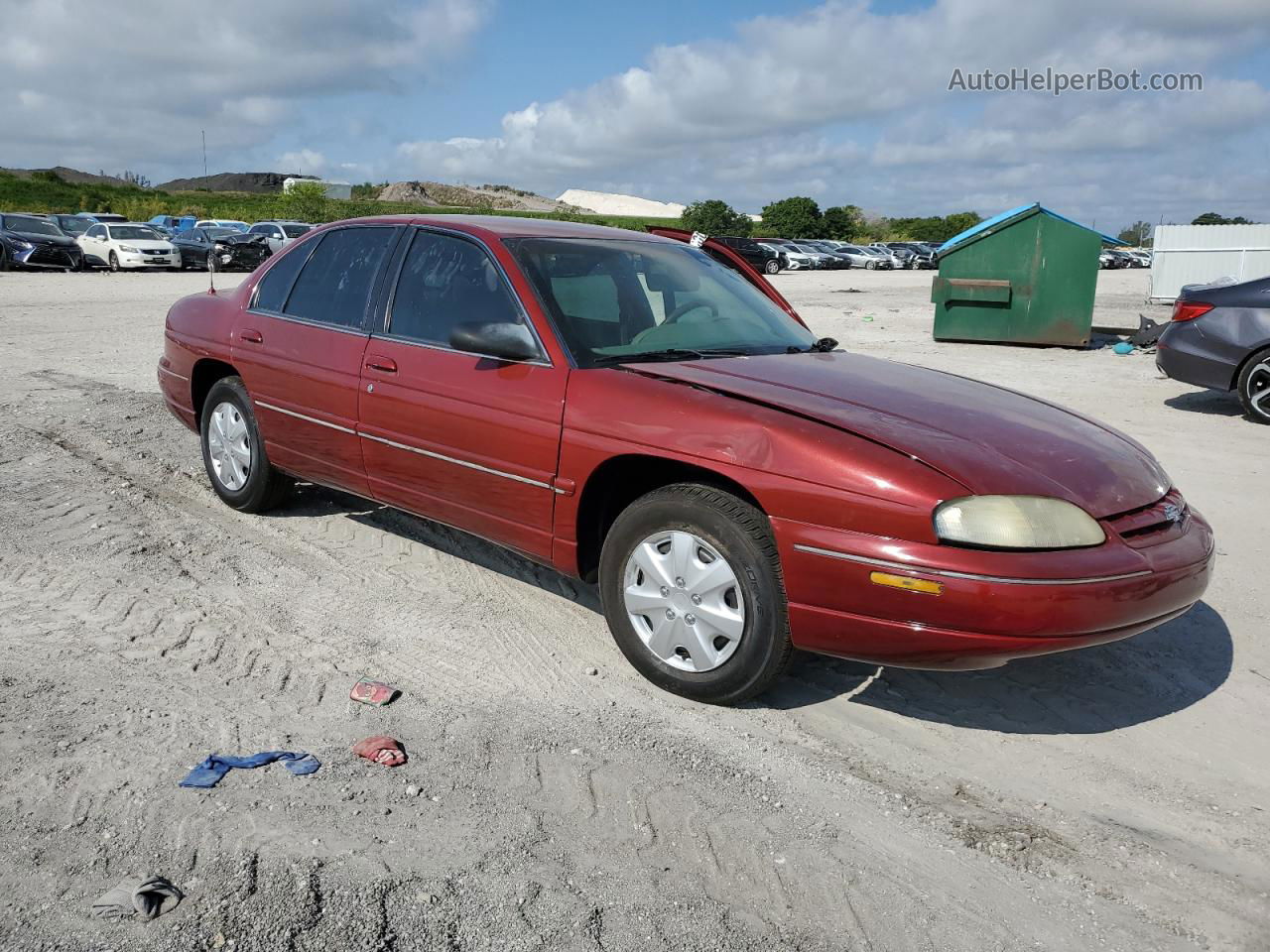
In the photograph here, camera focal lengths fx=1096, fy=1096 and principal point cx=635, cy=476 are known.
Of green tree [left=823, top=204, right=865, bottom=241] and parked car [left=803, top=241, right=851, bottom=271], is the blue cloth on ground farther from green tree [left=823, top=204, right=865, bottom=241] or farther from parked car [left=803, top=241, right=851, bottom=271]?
green tree [left=823, top=204, right=865, bottom=241]

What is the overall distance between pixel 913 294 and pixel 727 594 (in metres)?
26.8

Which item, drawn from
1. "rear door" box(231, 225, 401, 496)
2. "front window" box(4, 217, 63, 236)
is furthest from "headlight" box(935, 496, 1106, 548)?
"front window" box(4, 217, 63, 236)

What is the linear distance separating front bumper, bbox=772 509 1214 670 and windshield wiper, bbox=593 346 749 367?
1045 millimetres

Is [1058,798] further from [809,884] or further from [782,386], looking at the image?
[782,386]

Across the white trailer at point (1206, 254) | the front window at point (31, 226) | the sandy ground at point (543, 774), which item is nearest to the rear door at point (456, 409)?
the sandy ground at point (543, 774)

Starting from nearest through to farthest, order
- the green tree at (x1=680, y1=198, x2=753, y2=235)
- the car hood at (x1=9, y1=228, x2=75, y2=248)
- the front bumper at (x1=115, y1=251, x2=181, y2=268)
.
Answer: the car hood at (x1=9, y1=228, x2=75, y2=248) → the front bumper at (x1=115, y1=251, x2=181, y2=268) → the green tree at (x1=680, y1=198, x2=753, y2=235)

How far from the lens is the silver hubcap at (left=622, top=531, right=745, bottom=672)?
3.55m

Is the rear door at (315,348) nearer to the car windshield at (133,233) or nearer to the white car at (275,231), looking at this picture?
the car windshield at (133,233)

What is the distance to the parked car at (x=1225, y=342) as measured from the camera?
9.23 meters

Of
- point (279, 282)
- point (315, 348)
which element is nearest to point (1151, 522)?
point (315, 348)

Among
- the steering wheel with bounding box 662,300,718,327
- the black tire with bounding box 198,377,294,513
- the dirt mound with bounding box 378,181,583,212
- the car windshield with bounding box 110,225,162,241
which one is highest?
the dirt mound with bounding box 378,181,583,212

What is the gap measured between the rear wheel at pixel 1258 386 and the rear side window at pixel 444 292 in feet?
24.6

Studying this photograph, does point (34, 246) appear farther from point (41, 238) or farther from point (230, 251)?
point (230, 251)

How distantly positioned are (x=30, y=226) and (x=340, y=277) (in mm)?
29503
